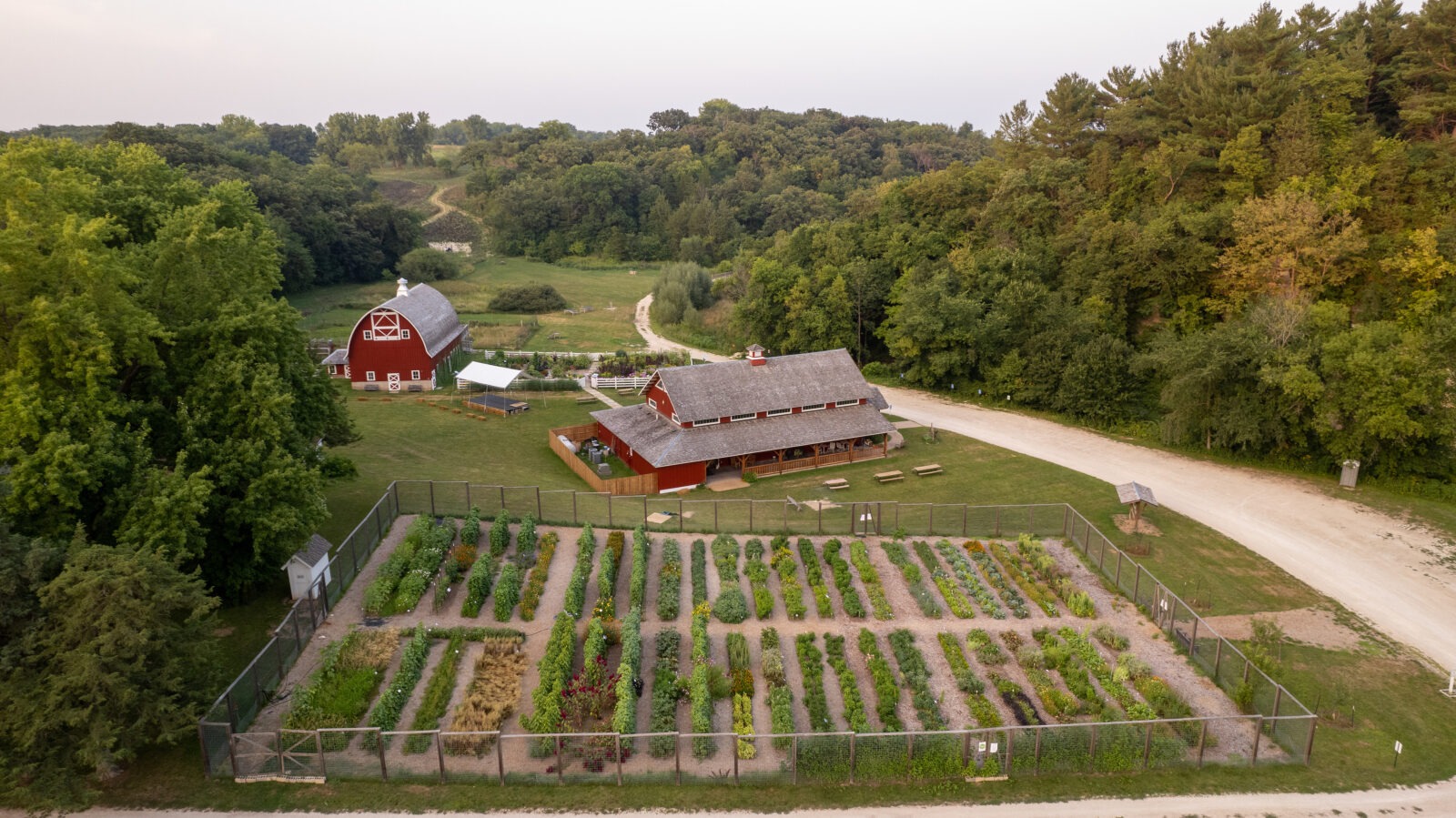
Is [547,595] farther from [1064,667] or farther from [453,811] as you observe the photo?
[1064,667]

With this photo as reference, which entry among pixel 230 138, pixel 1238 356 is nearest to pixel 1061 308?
pixel 1238 356

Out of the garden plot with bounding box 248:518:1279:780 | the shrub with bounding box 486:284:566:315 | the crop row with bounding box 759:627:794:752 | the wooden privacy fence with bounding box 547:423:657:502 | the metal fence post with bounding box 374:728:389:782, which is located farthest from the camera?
the shrub with bounding box 486:284:566:315

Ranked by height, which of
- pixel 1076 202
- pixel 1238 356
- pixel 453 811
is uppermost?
pixel 1076 202

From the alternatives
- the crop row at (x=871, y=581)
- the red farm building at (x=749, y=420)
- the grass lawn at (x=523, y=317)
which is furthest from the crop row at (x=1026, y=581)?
the grass lawn at (x=523, y=317)

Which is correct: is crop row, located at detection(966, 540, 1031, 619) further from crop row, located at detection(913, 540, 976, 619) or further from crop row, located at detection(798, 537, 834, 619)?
crop row, located at detection(798, 537, 834, 619)

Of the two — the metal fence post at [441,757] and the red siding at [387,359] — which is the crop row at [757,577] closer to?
the metal fence post at [441,757]

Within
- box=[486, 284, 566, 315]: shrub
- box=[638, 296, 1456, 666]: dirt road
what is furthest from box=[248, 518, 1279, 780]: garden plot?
box=[486, 284, 566, 315]: shrub

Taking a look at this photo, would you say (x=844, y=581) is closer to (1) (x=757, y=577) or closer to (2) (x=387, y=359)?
(1) (x=757, y=577)
